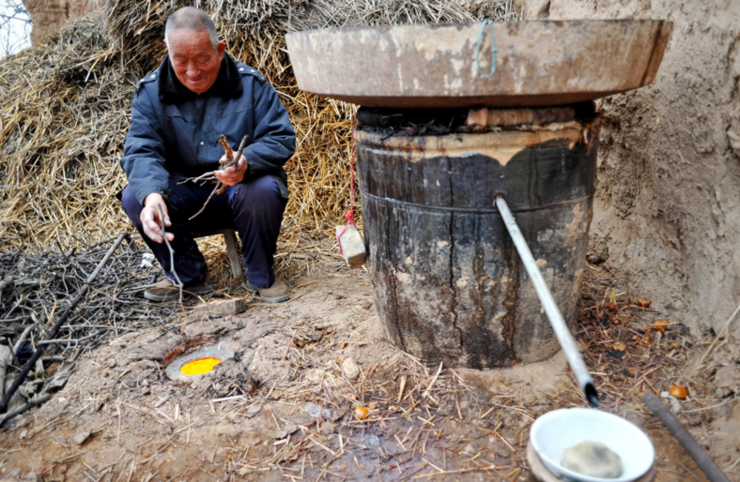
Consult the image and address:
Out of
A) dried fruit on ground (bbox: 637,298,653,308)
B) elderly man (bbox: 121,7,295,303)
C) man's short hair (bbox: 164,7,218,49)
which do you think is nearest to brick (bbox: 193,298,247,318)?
elderly man (bbox: 121,7,295,303)

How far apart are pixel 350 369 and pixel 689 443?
47.5 inches

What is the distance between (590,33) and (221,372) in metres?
1.85

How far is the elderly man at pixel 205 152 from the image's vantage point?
2.80 meters

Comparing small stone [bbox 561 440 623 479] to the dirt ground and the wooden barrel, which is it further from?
the wooden barrel

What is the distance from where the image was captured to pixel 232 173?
8.76 ft

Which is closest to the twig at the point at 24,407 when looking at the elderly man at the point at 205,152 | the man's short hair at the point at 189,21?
the elderly man at the point at 205,152

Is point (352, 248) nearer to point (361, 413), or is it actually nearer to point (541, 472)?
point (361, 413)

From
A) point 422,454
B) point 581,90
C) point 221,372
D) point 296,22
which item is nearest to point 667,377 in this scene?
point 422,454

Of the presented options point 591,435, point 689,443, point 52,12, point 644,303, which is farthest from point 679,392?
point 52,12

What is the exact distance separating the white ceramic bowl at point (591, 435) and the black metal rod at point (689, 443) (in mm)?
376

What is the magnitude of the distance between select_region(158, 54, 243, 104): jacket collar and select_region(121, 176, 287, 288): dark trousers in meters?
0.45

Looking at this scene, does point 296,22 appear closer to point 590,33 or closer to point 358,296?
point 358,296

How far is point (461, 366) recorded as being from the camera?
7.28 ft

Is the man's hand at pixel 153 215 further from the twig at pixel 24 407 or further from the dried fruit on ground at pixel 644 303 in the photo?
the dried fruit on ground at pixel 644 303
